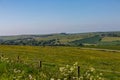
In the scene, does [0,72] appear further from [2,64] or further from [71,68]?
[71,68]

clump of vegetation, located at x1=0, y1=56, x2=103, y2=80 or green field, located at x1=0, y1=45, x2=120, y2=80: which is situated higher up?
clump of vegetation, located at x1=0, y1=56, x2=103, y2=80

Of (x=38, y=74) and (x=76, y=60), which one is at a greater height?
(x=38, y=74)

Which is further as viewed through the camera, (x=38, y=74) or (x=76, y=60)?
(x=76, y=60)

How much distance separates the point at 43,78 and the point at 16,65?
482 centimetres

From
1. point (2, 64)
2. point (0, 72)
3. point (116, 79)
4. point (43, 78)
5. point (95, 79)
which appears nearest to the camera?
point (95, 79)

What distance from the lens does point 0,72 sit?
15.1 metres

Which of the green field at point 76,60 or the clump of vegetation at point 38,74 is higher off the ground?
the clump of vegetation at point 38,74

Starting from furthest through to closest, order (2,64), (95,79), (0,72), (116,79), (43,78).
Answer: (116,79), (2,64), (0,72), (43,78), (95,79)

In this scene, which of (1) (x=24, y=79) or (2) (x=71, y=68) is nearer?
(2) (x=71, y=68)

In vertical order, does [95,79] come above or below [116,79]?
above

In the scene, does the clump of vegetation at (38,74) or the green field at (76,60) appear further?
the green field at (76,60)

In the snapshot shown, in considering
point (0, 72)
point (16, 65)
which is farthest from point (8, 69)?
point (16, 65)

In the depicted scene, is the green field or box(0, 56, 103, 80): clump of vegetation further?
the green field

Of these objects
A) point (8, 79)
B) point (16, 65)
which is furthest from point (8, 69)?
point (8, 79)
